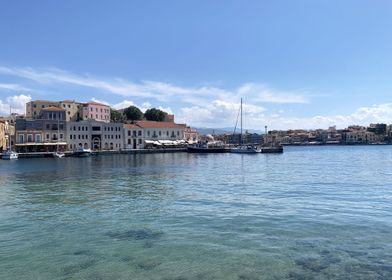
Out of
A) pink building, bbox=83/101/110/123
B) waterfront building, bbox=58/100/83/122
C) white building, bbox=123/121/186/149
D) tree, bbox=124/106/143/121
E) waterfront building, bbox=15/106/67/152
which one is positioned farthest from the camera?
tree, bbox=124/106/143/121

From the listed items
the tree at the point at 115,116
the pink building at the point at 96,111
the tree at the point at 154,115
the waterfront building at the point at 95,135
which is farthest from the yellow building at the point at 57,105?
the tree at the point at 154,115

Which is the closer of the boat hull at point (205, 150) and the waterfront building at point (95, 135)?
the waterfront building at point (95, 135)

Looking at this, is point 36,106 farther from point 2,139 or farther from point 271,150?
point 271,150

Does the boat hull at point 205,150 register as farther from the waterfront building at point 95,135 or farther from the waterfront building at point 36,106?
the waterfront building at point 36,106

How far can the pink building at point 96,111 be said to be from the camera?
362 ft

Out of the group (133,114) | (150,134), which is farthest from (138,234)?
(133,114)

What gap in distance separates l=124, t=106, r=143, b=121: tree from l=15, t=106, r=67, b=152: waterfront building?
100 feet

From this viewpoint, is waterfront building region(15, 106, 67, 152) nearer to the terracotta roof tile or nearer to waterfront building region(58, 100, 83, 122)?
waterfront building region(58, 100, 83, 122)

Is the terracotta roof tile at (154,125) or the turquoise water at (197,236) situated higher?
the terracotta roof tile at (154,125)

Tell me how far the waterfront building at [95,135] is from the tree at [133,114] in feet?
67.2

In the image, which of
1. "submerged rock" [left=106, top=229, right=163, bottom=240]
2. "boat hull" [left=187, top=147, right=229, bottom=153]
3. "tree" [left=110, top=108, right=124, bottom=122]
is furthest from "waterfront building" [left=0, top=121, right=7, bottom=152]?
"submerged rock" [left=106, top=229, right=163, bottom=240]

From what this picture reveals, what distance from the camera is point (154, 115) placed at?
419 feet

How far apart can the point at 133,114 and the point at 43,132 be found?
3662 centimetres

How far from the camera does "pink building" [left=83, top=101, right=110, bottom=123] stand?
110238 millimetres
